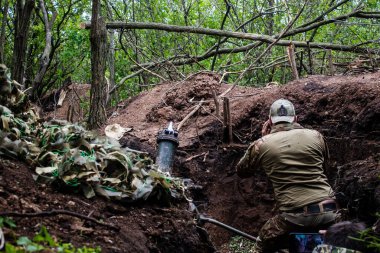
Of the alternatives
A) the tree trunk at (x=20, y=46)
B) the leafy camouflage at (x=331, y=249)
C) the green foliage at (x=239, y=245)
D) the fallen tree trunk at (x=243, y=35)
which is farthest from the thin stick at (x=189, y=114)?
the leafy camouflage at (x=331, y=249)

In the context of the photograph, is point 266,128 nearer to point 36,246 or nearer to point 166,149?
point 166,149

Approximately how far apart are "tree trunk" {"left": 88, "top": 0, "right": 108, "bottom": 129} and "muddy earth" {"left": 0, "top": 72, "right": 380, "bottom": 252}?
0.61 m

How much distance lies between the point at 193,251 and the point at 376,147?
2.76 m

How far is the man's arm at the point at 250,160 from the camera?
524 cm

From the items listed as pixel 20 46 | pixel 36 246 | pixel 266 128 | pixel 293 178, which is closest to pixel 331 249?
pixel 36 246

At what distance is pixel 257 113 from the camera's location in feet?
25.3

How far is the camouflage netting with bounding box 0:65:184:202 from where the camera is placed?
13.9ft

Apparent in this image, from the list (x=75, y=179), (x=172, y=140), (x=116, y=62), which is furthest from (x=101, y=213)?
(x=116, y=62)

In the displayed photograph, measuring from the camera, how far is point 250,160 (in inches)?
210

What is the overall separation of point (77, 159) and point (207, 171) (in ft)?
11.2

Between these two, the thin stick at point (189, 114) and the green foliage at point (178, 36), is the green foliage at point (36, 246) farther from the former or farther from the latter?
the green foliage at point (178, 36)

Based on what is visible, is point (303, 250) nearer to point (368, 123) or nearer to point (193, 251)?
point (193, 251)

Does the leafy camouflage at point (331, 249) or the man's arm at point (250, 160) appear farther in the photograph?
the man's arm at point (250, 160)

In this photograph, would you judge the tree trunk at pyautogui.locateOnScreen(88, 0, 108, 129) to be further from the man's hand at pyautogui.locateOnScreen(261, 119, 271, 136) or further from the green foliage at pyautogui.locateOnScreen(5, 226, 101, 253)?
the green foliage at pyautogui.locateOnScreen(5, 226, 101, 253)
